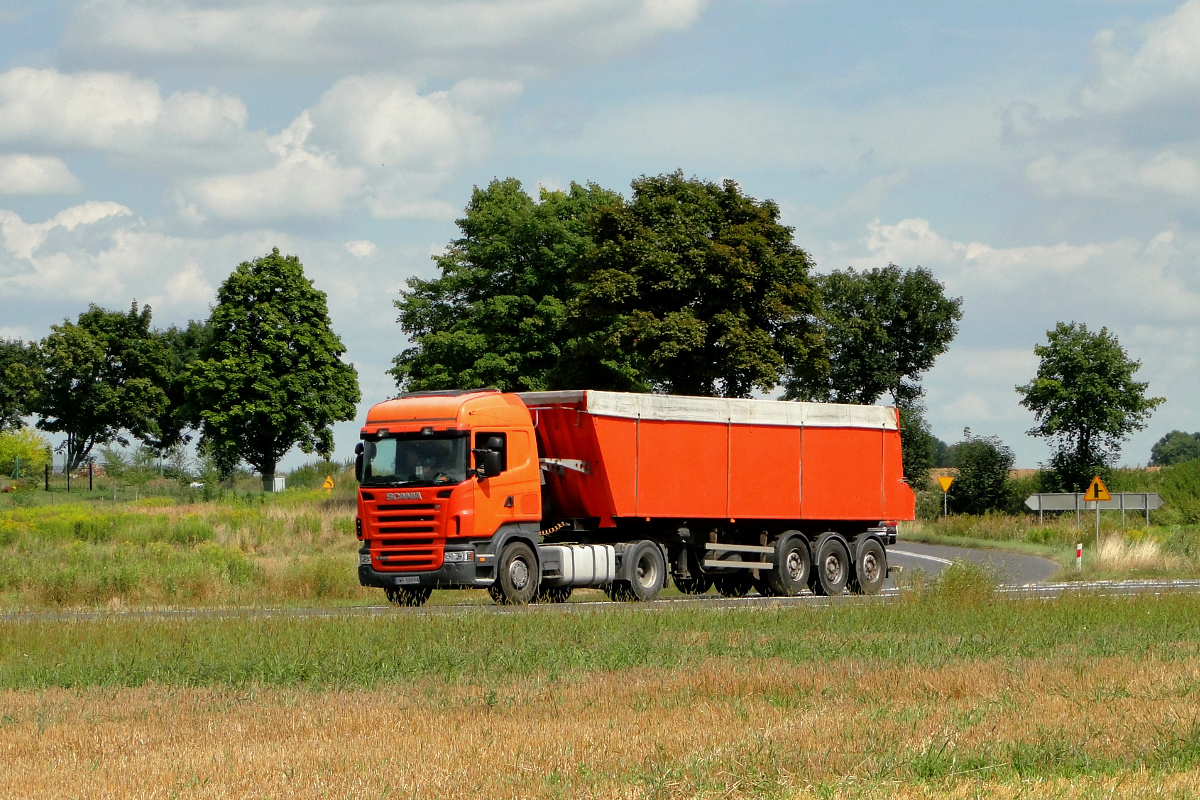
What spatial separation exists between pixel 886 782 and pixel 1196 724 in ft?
9.67

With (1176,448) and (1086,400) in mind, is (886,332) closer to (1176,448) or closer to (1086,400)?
(1086,400)

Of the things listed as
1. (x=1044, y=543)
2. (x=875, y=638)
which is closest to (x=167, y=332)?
(x=1044, y=543)

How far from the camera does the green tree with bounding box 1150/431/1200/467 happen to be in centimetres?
17180

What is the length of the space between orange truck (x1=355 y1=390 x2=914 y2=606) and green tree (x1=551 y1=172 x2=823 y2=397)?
22763 mm

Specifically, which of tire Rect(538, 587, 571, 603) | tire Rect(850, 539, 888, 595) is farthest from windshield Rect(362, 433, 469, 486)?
tire Rect(850, 539, 888, 595)

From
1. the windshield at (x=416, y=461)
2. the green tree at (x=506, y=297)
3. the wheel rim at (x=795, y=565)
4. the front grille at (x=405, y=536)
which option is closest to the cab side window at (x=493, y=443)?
the windshield at (x=416, y=461)

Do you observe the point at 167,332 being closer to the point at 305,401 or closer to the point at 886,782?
the point at 305,401

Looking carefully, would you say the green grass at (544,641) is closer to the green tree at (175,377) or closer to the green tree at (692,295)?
the green tree at (692,295)

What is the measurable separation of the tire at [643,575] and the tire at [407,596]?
3.51 metres

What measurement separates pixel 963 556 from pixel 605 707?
1892 cm

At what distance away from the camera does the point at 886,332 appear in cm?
8306

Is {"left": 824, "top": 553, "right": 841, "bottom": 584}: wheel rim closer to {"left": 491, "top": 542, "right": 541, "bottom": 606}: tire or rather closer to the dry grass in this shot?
{"left": 491, "top": 542, "right": 541, "bottom": 606}: tire

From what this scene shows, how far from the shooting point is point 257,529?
140 feet

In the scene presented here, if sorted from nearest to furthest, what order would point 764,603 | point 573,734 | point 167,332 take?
point 573,734 → point 764,603 → point 167,332
